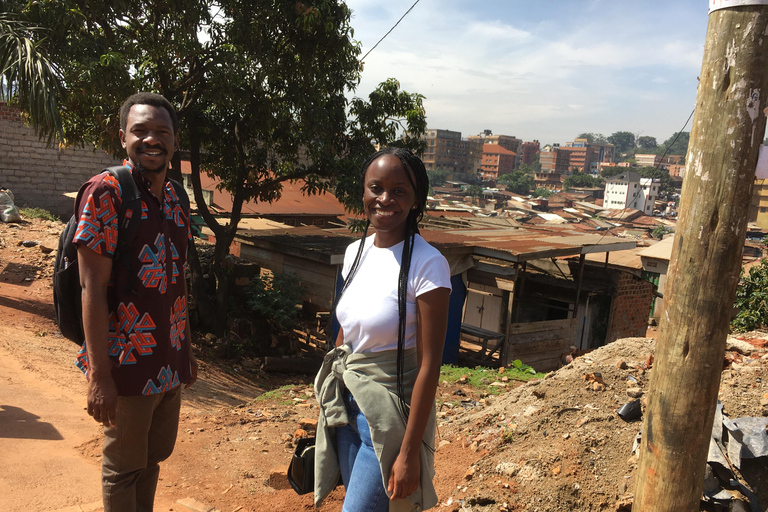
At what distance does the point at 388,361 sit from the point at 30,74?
19.5ft

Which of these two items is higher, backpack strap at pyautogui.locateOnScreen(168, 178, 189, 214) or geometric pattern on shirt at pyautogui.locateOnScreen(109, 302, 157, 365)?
backpack strap at pyautogui.locateOnScreen(168, 178, 189, 214)

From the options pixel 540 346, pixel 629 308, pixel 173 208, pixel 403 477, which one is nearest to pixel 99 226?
pixel 173 208

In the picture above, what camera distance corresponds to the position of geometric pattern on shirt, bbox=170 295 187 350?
7.25 feet

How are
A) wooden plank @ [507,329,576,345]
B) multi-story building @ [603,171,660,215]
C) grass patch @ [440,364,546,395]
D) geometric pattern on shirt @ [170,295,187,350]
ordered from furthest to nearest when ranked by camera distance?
multi-story building @ [603,171,660,215], wooden plank @ [507,329,576,345], grass patch @ [440,364,546,395], geometric pattern on shirt @ [170,295,187,350]

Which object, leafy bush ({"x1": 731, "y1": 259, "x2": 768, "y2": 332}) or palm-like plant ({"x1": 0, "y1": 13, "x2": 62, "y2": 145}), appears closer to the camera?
palm-like plant ({"x1": 0, "y1": 13, "x2": 62, "y2": 145})

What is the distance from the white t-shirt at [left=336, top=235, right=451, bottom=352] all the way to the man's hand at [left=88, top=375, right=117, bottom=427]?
85cm

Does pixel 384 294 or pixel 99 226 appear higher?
pixel 99 226

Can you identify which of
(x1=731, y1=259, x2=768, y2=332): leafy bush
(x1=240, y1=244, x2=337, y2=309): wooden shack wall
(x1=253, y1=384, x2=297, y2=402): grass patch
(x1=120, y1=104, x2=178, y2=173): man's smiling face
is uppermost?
(x1=120, y1=104, x2=178, y2=173): man's smiling face

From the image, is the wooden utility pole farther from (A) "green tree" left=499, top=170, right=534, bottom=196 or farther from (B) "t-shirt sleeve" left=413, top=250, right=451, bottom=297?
(A) "green tree" left=499, top=170, right=534, bottom=196

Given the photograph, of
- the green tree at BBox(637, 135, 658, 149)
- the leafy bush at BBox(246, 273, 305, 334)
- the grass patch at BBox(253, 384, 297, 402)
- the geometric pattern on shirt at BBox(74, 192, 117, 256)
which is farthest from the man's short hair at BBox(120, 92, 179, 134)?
the green tree at BBox(637, 135, 658, 149)

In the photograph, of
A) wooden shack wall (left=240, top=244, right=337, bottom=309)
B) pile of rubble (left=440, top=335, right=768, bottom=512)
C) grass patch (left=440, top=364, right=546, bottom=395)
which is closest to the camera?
pile of rubble (left=440, top=335, right=768, bottom=512)

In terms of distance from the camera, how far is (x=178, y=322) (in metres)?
2.28

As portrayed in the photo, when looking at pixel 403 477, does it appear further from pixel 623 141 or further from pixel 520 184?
pixel 623 141

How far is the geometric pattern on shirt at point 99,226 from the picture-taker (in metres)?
1.85
